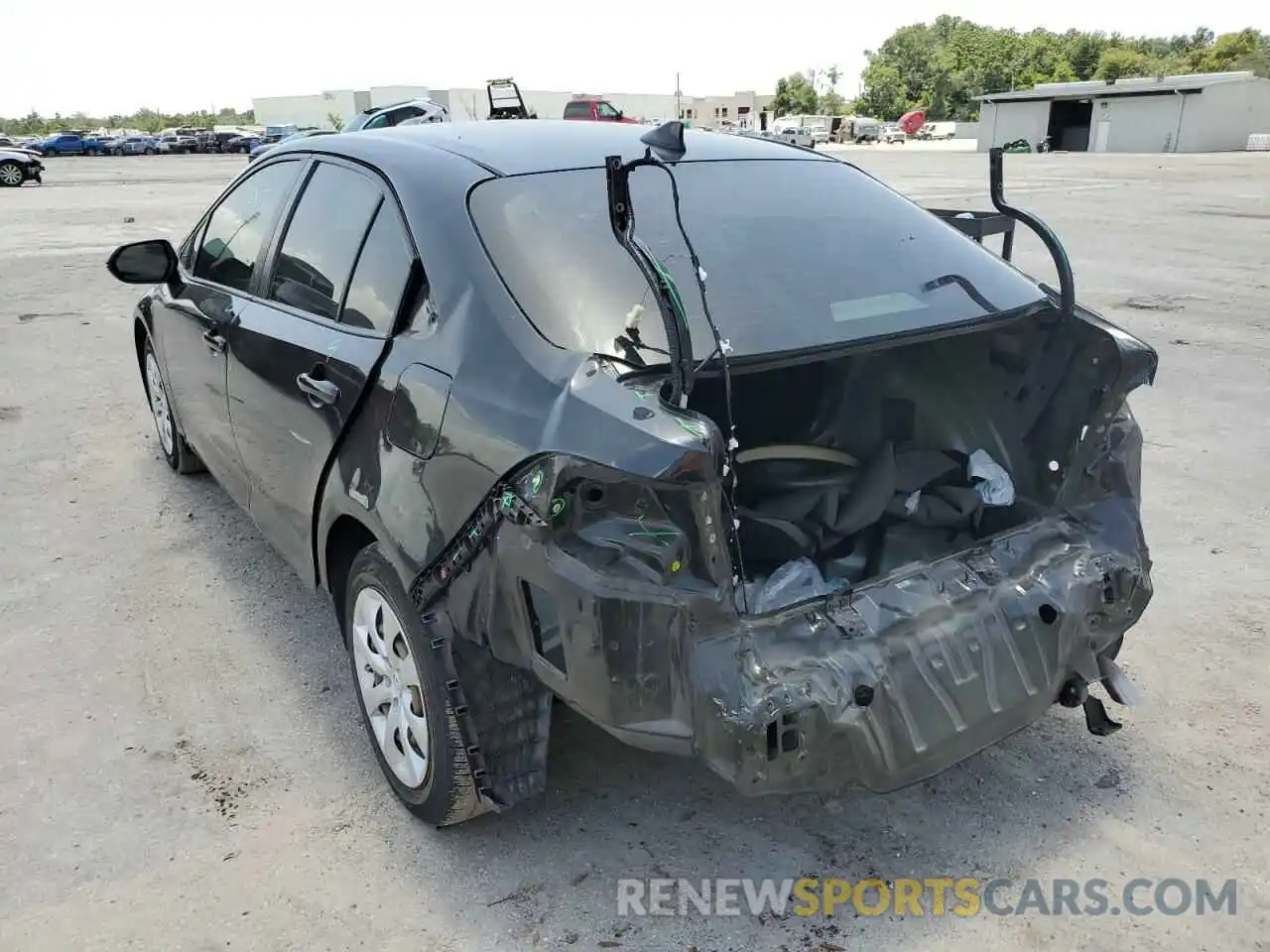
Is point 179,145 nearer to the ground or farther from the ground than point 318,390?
nearer to the ground

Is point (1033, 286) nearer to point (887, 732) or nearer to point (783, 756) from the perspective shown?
point (887, 732)

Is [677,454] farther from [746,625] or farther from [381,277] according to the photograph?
[381,277]

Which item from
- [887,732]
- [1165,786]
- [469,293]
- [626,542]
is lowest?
[1165,786]

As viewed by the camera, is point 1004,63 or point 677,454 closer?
point 677,454

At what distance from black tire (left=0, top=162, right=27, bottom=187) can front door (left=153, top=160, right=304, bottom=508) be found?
92.4 feet

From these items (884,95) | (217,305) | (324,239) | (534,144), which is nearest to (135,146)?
(217,305)

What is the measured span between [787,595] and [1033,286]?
51.6 inches

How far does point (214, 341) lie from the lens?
363cm

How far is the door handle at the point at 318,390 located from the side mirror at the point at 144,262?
5.00 ft

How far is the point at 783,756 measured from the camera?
6.68 feet

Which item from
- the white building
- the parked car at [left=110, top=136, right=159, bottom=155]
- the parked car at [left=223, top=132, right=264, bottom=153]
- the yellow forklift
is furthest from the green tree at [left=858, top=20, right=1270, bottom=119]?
the yellow forklift

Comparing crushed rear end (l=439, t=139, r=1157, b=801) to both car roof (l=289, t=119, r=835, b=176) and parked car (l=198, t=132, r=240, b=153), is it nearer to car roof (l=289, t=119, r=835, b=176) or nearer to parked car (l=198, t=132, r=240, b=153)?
car roof (l=289, t=119, r=835, b=176)

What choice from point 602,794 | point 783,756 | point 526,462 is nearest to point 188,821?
point 602,794

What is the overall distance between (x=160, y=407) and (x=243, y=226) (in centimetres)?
175
